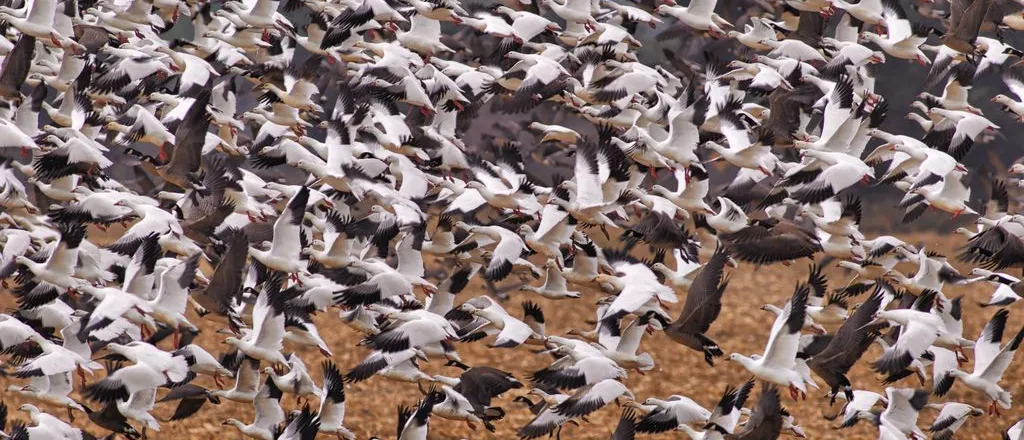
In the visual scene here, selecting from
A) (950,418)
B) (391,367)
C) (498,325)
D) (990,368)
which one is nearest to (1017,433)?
(950,418)

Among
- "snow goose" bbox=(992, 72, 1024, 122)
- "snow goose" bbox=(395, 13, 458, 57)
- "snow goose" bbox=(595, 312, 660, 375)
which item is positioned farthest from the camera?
"snow goose" bbox=(395, 13, 458, 57)

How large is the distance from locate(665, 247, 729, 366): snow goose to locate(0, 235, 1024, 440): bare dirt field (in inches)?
82.0

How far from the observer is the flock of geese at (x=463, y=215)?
37.5ft

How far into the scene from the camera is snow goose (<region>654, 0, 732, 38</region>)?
14.4 m

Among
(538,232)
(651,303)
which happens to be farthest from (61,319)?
(651,303)

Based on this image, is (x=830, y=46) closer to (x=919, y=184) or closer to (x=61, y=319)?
Answer: (x=919, y=184)

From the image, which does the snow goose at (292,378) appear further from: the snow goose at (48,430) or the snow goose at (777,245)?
the snow goose at (777,245)

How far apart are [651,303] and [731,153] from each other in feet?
5.47

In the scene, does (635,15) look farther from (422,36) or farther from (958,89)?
(958,89)

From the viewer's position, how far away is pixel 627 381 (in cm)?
1625

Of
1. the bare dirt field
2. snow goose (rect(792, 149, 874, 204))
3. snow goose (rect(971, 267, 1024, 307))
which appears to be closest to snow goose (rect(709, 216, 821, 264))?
snow goose (rect(792, 149, 874, 204))

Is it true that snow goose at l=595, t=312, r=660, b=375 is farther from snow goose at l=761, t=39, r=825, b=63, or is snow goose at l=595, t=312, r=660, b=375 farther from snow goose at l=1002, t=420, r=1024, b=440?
snow goose at l=761, t=39, r=825, b=63

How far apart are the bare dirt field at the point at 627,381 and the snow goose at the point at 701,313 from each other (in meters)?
2.08

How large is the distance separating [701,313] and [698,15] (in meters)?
4.89
